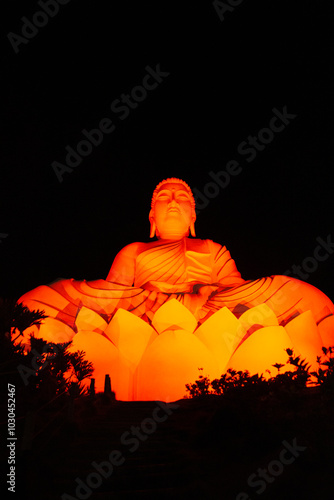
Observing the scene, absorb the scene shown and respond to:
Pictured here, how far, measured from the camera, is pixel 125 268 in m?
9.82

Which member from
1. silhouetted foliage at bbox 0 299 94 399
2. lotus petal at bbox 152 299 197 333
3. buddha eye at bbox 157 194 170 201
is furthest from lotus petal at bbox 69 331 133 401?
buddha eye at bbox 157 194 170 201

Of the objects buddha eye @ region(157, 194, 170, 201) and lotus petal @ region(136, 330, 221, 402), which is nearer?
lotus petal @ region(136, 330, 221, 402)

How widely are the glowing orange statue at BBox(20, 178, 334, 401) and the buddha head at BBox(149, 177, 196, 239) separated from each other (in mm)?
730

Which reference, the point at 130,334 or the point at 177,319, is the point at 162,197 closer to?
the point at 177,319

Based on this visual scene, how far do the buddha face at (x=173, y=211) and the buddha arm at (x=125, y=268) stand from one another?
0.86m

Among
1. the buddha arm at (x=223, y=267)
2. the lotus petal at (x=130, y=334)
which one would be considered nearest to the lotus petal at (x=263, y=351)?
the lotus petal at (x=130, y=334)

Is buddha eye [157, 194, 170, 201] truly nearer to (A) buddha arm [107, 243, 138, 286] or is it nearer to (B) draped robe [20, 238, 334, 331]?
(A) buddha arm [107, 243, 138, 286]

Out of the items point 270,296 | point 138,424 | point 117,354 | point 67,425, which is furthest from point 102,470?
point 270,296

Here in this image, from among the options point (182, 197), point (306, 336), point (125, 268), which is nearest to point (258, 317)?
point (306, 336)

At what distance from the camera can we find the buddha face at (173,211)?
34.1ft

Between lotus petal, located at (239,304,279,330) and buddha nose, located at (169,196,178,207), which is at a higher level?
buddha nose, located at (169,196,178,207)

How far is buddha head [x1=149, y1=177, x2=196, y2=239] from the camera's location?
34.1 feet

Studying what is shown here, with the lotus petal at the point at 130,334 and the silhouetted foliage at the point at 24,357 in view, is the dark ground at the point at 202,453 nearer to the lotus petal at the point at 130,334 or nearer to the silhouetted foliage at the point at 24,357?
the silhouetted foliage at the point at 24,357

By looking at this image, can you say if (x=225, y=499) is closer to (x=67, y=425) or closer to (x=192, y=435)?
(x=192, y=435)
